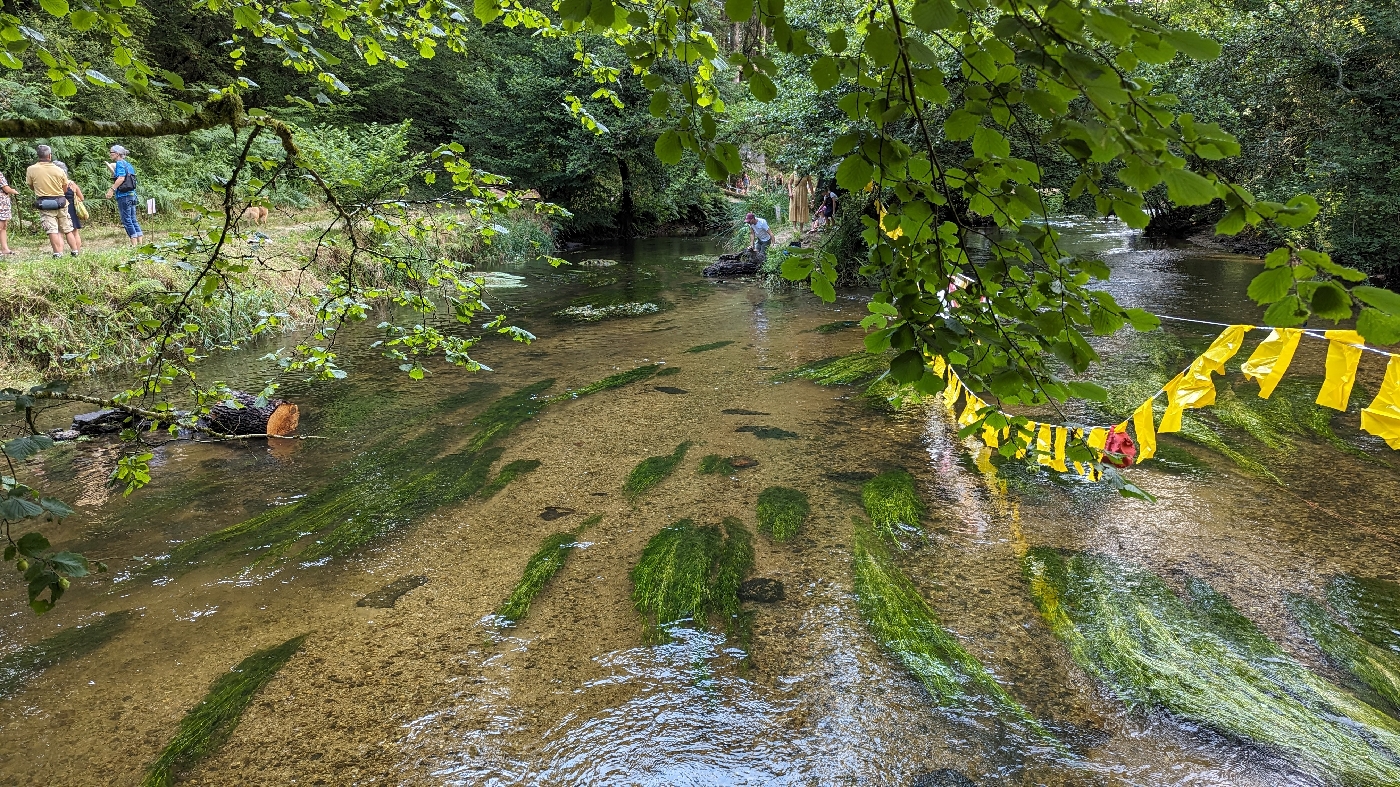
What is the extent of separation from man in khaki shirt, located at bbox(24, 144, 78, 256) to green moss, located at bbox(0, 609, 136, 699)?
7828mm

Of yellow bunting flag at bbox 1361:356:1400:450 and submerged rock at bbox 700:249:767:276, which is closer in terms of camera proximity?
yellow bunting flag at bbox 1361:356:1400:450

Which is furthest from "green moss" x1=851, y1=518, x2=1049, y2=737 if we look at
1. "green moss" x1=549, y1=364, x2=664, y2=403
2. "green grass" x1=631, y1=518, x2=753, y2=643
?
"green moss" x1=549, y1=364, x2=664, y2=403

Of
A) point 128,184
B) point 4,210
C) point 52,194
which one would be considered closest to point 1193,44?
point 52,194

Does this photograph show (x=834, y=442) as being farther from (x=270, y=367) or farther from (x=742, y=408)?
(x=270, y=367)

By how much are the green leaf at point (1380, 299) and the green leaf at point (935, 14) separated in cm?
70

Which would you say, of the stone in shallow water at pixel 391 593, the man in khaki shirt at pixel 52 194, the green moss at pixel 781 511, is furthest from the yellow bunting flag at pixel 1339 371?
the man in khaki shirt at pixel 52 194

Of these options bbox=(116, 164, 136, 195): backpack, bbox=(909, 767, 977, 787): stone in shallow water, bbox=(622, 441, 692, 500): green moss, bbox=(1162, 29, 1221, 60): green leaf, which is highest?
bbox=(116, 164, 136, 195): backpack

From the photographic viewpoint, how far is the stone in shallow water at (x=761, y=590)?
3783 mm

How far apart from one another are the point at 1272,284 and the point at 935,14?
2.09 feet

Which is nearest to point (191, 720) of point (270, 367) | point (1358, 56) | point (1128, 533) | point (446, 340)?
point (446, 340)

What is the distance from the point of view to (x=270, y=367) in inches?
352

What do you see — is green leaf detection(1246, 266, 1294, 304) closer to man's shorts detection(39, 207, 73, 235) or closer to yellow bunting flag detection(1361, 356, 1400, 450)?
yellow bunting flag detection(1361, 356, 1400, 450)

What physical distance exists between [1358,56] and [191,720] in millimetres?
14718

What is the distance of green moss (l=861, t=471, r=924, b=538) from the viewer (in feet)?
14.9
